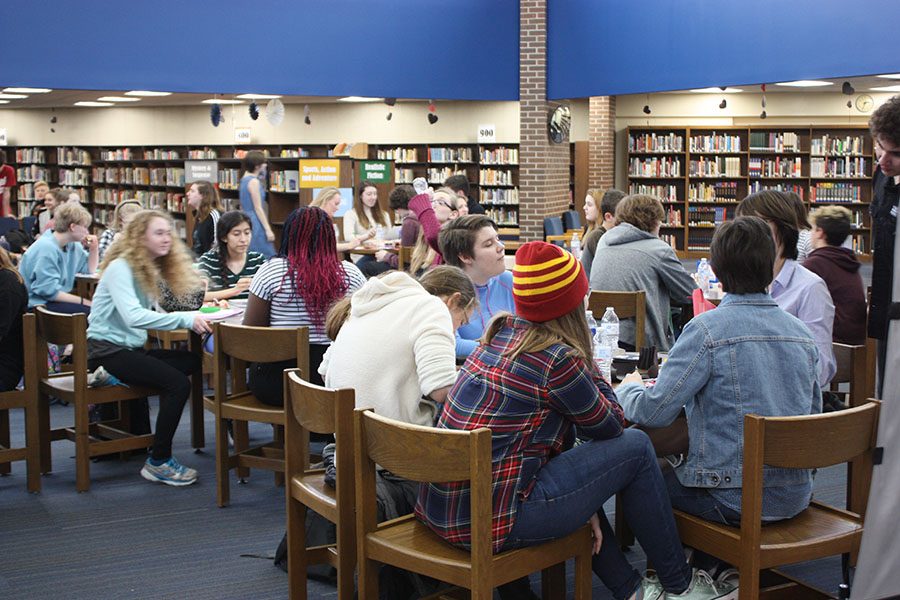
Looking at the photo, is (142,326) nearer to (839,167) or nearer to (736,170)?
(736,170)

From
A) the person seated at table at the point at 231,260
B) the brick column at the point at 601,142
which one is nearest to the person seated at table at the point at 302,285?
the person seated at table at the point at 231,260

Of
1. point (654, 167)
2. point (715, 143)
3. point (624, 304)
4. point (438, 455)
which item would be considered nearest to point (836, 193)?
point (715, 143)

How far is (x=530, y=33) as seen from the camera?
11.5 meters

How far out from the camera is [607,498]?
278 cm

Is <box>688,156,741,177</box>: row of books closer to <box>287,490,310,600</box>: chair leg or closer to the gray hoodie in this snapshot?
the gray hoodie

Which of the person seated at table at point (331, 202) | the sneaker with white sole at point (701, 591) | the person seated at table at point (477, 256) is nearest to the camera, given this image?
the sneaker with white sole at point (701, 591)

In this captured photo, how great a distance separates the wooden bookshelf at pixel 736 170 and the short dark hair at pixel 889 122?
39.5ft

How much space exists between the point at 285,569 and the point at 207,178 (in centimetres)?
1013

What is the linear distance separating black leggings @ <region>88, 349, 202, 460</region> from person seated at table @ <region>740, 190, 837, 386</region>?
2.73 meters

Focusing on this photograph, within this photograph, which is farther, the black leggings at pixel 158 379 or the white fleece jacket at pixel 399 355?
the black leggings at pixel 158 379

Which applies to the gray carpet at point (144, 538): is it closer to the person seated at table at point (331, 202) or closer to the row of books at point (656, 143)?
the person seated at table at point (331, 202)

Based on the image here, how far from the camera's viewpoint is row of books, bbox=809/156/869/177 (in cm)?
1534

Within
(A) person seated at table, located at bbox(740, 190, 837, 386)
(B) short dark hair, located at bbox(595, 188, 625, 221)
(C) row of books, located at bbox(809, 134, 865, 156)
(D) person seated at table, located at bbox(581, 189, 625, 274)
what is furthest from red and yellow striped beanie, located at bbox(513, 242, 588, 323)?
(C) row of books, located at bbox(809, 134, 865, 156)

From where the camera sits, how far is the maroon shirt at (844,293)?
15.9ft
